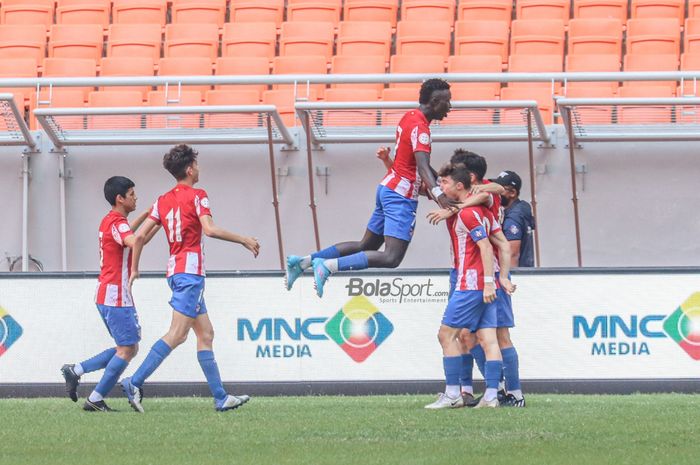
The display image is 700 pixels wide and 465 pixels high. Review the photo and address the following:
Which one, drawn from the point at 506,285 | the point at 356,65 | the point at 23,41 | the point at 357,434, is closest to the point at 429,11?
the point at 356,65

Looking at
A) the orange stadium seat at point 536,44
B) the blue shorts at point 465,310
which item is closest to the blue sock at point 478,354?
the blue shorts at point 465,310

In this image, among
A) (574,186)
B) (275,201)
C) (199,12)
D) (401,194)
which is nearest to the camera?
(401,194)

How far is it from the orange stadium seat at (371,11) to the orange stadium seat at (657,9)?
3.18 metres

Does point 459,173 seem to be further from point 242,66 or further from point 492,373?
point 242,66

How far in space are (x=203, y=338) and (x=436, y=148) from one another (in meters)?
5.84

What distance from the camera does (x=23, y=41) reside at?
61.3 feet

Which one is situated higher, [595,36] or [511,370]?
[595,36]

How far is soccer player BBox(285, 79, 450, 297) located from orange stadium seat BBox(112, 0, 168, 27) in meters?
9.57

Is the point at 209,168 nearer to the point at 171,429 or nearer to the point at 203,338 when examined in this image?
the point at 203,338

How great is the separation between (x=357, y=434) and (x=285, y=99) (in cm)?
862

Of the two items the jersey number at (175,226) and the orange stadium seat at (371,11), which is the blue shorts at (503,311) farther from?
the orange stadium seat at (371,11)

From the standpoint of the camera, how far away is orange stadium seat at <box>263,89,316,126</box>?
15963 mm

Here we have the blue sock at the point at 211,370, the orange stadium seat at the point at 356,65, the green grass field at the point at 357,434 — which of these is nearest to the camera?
the green grass field at the point at 357,434

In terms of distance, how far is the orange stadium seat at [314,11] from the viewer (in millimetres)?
18906
